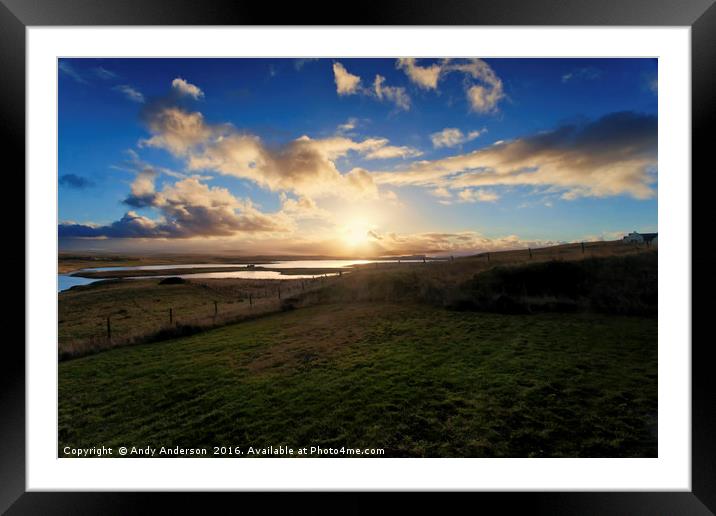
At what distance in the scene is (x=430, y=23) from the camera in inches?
80.7

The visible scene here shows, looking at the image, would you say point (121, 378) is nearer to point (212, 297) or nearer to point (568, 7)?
point (212, 297)

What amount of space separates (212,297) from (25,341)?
6349 mm

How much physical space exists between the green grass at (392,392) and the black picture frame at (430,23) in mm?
389

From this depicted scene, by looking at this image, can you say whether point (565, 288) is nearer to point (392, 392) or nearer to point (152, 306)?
point (392, 392)

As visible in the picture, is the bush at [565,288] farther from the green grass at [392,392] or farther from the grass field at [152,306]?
the grass field at [152,306]

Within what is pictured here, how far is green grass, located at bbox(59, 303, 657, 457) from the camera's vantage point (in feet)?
8.09

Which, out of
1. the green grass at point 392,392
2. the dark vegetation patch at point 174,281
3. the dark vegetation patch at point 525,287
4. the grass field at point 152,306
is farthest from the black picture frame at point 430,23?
the dark vegetation patch at point 174,281

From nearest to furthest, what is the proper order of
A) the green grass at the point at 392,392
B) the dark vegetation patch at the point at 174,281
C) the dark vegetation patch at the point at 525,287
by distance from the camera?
1. the green grass at the point at 392,392
2. the dark vegetation patch at the point at 525,287
3. the dark vegetation patch at the point at 174,281

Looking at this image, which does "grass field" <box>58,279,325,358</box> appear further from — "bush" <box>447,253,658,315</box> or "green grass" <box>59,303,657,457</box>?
"bush" <box>447,253,658,315</box>

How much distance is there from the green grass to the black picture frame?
1.27ft

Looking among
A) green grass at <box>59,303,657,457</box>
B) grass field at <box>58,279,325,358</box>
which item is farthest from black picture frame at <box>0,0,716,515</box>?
grass field at <box>58,279,325,358</box>

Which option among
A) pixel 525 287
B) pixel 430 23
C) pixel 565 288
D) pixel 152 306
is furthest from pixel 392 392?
pixel 152 306

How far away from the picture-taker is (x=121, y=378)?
3711mm

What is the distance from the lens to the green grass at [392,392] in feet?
8.09
